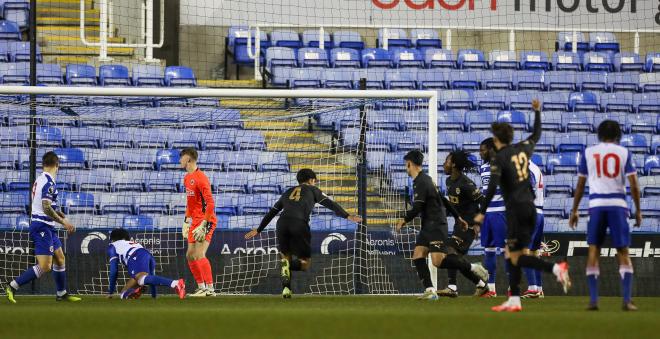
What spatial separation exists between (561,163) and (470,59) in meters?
3.77

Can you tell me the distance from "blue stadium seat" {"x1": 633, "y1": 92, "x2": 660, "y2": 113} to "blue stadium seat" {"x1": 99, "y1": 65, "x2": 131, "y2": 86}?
11286 millimetres

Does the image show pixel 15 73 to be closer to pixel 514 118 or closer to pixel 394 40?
pixel 394 40

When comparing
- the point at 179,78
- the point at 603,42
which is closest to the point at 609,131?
the point at 179,78

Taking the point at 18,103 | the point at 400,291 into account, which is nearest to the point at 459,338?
the point at 400,291

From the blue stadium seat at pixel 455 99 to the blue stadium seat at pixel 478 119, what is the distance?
52 cm

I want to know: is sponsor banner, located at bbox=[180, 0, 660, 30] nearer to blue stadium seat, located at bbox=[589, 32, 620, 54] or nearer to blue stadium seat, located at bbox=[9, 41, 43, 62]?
blue stadium seat, located at bbox=[589, 32, 620, 54]

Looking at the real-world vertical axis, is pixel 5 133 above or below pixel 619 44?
below

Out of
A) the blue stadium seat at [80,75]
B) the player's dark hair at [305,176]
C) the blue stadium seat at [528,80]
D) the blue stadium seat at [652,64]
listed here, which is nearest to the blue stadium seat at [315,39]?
the blue stadium seat at [528,80]

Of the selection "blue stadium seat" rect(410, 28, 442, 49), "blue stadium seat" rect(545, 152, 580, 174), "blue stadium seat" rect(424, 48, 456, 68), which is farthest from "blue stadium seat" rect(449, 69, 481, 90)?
"blue stadium seat" rect(545, 152, 580, 174)

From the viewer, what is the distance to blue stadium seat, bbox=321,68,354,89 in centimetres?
2311

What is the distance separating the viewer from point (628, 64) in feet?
84.6

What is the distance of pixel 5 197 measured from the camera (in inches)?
725

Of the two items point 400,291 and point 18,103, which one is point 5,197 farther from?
point 400,291

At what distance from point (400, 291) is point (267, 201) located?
309 cm
